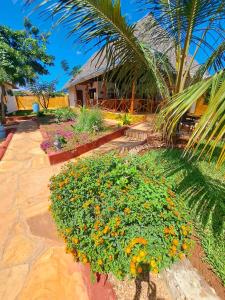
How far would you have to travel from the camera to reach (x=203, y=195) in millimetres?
3191

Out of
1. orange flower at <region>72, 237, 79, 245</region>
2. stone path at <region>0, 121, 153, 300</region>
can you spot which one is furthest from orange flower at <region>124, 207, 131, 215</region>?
stone path at <region>0, 121, 153, 300</region>

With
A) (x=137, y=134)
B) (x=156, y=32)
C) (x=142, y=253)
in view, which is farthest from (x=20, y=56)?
(x=142, y=253)

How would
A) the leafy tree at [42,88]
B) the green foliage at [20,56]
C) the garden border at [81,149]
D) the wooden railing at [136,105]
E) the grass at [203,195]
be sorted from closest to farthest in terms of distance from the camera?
the grass at [203,195] < the garden border at [81,149] < the green foliage at [20,56] < the wooden railing at [136,105] < the leafy tree at [42,88]

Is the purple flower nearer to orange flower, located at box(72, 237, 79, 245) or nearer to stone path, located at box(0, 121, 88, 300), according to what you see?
stone path, located at box(0, 121, 88, 300)

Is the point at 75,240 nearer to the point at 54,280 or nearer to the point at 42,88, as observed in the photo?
the point at 54,280

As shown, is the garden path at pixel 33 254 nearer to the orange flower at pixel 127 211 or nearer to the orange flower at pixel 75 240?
the orange flower at pixel 75 240

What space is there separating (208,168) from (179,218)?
123 inches

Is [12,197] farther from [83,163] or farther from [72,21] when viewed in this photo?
[72,21]

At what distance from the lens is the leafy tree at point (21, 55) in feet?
31.0

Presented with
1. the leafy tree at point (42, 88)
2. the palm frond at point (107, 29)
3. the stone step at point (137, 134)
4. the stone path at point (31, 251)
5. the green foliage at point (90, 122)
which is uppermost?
the palm frond at point (107, 29)

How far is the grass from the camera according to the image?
2236 millimetres

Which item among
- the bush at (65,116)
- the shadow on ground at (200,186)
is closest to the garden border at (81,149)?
the shadow on ground at (200,186)

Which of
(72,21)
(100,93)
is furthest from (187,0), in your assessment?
(100,93)

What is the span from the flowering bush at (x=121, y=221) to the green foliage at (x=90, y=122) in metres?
5.76
